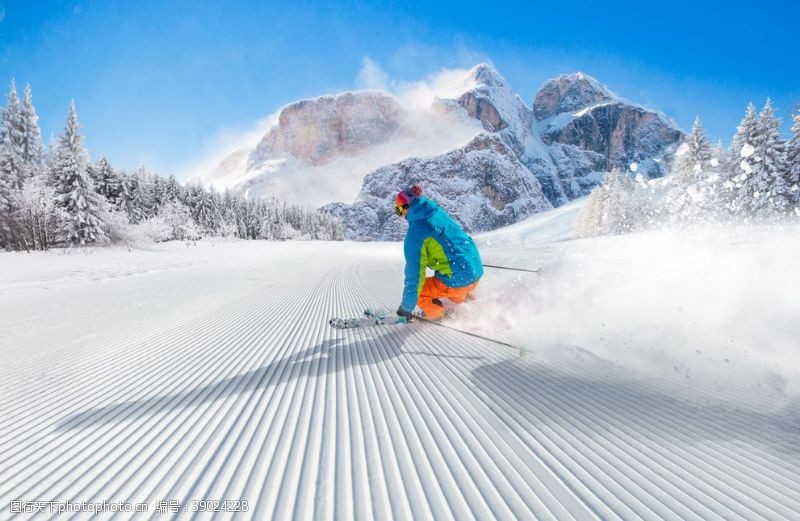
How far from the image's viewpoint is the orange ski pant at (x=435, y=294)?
4.74 meters

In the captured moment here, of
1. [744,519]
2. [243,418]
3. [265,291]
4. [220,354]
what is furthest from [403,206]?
[265,291]

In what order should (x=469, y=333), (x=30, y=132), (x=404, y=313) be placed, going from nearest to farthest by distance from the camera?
(x=469, y=333), (x=404, y=313), (x=30, y=132)

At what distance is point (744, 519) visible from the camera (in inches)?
56.6

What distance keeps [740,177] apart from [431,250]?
30.7 m

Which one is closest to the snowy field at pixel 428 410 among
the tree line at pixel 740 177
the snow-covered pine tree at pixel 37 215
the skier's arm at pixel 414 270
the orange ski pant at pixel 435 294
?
the orange ski pant at pixel 435 294

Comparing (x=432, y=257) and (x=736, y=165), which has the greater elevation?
(x=736, y=165)

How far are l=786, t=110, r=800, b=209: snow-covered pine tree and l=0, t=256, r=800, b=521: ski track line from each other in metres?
29.1

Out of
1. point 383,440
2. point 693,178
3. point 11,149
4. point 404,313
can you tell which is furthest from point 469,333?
point 11,149

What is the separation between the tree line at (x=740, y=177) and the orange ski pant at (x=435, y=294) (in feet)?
90.8

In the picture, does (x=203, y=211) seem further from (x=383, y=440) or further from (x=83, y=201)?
(x=383, y=440)

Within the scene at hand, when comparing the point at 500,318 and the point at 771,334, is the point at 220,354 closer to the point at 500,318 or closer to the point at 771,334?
the point at 500,318

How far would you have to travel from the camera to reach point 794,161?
889 inches

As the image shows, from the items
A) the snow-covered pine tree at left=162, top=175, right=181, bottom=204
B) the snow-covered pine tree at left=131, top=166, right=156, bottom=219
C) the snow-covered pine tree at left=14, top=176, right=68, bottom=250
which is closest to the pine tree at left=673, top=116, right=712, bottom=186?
the snow-covered pine tree at left=14, top=176, right=68, bottom=250

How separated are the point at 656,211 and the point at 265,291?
46634 mm
